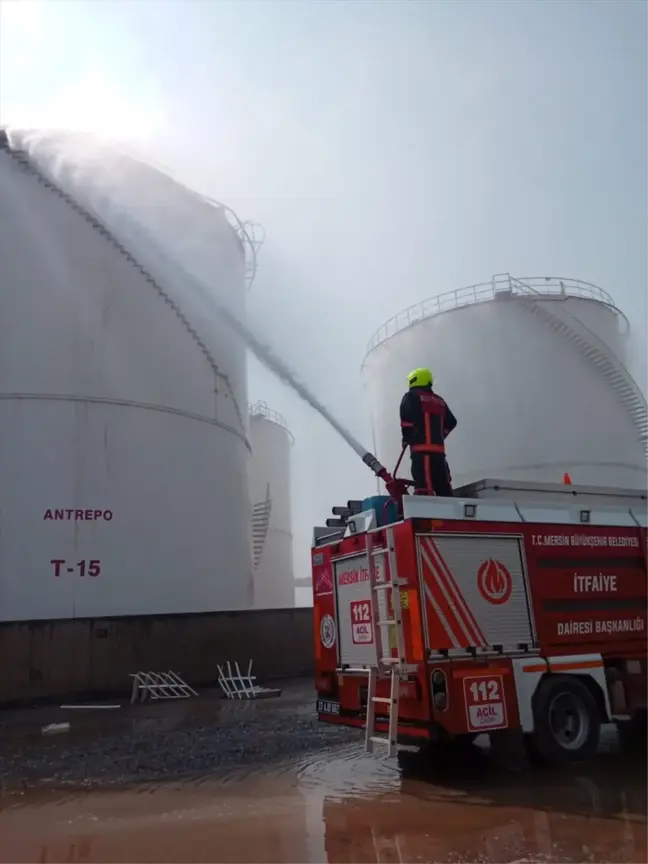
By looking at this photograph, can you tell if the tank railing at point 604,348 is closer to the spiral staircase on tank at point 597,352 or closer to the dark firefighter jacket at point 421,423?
the spiral staircase on tank at point 597,352

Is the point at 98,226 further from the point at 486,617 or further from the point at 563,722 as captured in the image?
the point at 563,722

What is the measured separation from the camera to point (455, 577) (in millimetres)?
7188

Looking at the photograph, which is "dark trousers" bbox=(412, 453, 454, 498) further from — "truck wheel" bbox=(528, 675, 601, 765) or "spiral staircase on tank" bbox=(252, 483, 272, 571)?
"spiral staircase on tank" bbox=(252, 483, 272, 571)

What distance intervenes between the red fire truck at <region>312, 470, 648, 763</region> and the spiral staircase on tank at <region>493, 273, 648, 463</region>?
483 inches

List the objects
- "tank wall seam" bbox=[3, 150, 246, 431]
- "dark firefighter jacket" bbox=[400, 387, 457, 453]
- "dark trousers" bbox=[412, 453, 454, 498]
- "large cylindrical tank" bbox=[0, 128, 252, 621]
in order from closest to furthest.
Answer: "dark trousers" bbox=[412, 453, 454, 498] → "dark firefighter jacket" bbox=[400, 387, 457, 453] → "large cylindrical tank" bbox=[0, 128, 252, 621] → "tank wall seam" bbox=[3, 150, 246, 431]

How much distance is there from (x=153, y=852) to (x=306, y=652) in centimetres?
1309

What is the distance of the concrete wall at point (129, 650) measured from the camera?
13.8 meters

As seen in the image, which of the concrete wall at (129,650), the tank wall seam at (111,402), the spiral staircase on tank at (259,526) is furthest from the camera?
the spiral staircase on tank at (259,526)

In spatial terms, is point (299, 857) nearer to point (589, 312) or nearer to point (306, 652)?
point (306, 652)

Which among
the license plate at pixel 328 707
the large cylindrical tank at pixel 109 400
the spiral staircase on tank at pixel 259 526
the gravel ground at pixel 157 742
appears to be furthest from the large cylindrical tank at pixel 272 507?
the license plate at pixel 328 707

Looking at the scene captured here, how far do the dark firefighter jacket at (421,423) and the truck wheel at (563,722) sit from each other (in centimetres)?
266

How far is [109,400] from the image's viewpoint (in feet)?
56.8

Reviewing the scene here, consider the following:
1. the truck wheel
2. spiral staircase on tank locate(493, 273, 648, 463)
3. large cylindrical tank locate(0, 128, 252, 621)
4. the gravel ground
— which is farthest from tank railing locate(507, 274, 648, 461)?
the truck wheel

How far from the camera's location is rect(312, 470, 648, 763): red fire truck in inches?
272
